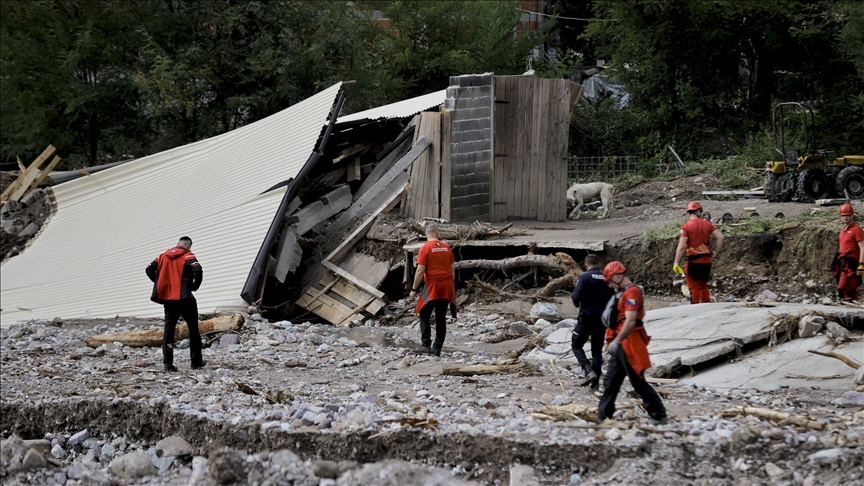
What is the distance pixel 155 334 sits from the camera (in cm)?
1059

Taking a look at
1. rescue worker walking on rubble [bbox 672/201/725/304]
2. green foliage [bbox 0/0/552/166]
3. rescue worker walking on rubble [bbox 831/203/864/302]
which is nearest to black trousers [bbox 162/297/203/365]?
rescue worker walking on rubble [bbox 672/201/725/304]

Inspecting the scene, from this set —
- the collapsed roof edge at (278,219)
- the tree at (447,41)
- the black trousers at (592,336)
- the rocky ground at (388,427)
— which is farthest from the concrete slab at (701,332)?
the tree at (447,41)

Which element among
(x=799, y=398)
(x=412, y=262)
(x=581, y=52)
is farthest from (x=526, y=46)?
(x=799, y=398)

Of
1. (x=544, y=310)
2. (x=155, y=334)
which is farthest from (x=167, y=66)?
(x=544, y=310)

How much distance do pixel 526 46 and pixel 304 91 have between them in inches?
294

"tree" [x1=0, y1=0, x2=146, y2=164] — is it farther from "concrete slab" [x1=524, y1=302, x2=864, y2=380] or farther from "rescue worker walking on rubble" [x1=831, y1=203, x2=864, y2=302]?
"rescue worker walking on rubble" [x1=831, y1=203, x2=864, y2=302]

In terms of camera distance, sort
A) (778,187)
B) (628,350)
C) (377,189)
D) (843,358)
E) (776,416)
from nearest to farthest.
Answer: (628,350) < (776,416) < (843,358) < (377,189) < (778,187)

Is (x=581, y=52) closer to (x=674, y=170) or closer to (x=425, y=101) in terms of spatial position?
(x=674, y=170)

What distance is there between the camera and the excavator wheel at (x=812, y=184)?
49.1ft

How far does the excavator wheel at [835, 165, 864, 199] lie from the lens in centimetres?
1496

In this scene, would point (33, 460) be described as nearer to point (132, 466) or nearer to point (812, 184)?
point (132, 466)

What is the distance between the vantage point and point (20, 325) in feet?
41.9

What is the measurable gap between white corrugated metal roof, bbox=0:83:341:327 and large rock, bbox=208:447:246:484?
5719 mm

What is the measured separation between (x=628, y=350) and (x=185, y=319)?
191 inches
